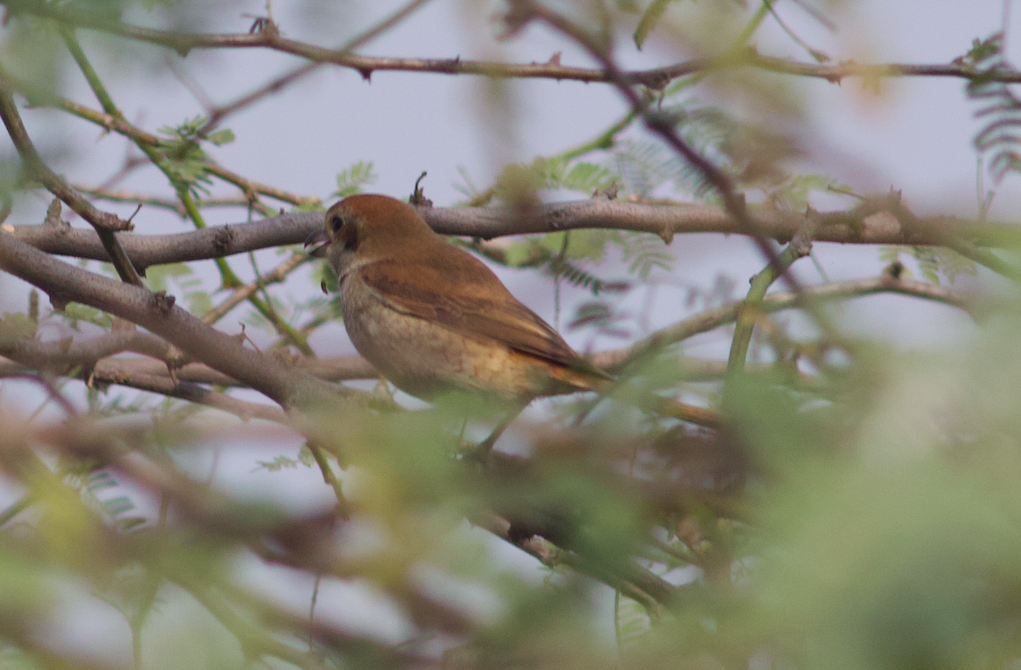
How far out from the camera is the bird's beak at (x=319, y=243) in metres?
4.55

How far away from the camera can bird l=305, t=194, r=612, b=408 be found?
4.45 meters

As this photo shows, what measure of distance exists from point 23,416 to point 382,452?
1.25 feet

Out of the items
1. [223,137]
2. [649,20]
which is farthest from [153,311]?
[649,20]

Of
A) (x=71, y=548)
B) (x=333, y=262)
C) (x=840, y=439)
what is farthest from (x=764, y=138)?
(x=333, y=262)

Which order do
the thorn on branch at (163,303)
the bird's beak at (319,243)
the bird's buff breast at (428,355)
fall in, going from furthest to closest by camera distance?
the bird's beak at (319,243)
the bird's buff breast at (428,355)
the thorn on branch at (163,303)

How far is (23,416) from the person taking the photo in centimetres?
96

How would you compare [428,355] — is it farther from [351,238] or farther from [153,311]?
[153,311]

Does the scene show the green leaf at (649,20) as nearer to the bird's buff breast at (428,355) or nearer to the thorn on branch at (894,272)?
the bird's buff breast at (428,355)

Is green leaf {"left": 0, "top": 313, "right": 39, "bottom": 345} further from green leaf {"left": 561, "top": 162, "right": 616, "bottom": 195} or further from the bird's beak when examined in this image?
green leaf {"left": 561, "top": 162, "right": 616, "bottom": 195}

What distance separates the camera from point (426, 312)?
15.9ft

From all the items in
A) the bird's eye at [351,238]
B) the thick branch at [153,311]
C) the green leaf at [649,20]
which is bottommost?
the green leaf at [649,20]

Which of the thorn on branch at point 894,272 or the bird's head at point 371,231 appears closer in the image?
the thorn on branch at point 894,272

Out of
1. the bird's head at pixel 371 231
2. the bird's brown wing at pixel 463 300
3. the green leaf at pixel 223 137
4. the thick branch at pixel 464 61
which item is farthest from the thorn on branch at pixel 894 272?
the thick branch at pixel 464 61

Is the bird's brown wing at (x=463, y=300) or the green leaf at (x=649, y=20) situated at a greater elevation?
the bird's brown wing at (x=463, y=300)
